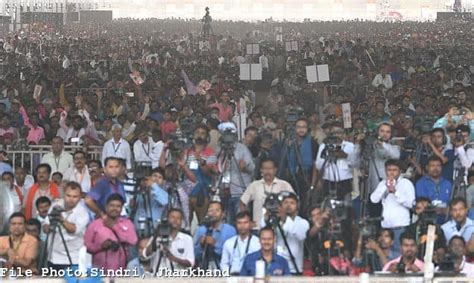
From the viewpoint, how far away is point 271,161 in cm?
1032

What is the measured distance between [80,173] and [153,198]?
1.49 m

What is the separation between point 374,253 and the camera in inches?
342

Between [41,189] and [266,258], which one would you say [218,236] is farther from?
[41,189]

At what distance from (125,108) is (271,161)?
6.53 meters

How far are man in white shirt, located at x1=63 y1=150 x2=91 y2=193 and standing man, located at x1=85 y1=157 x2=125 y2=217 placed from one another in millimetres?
776

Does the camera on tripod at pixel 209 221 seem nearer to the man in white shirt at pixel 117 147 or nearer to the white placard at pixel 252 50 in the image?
the man in white shirt at pixel 117 147

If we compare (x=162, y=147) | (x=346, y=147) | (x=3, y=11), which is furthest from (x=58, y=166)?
(x=3, y=11)

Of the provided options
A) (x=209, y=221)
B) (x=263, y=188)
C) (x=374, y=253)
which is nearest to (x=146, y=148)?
(x=263, y=188)

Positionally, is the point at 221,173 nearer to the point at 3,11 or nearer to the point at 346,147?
the point at 346,147

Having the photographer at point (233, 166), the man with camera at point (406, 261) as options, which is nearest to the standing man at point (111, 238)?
the man with camera at point (406, 261)

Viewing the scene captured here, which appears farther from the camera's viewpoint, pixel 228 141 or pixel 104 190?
pixel 228 141

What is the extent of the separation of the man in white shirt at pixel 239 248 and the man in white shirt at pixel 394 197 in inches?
54.3

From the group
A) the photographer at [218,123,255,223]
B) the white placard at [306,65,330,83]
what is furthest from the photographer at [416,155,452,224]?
the white placard at [306,65,330,83]

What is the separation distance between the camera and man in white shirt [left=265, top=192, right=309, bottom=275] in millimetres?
8727
